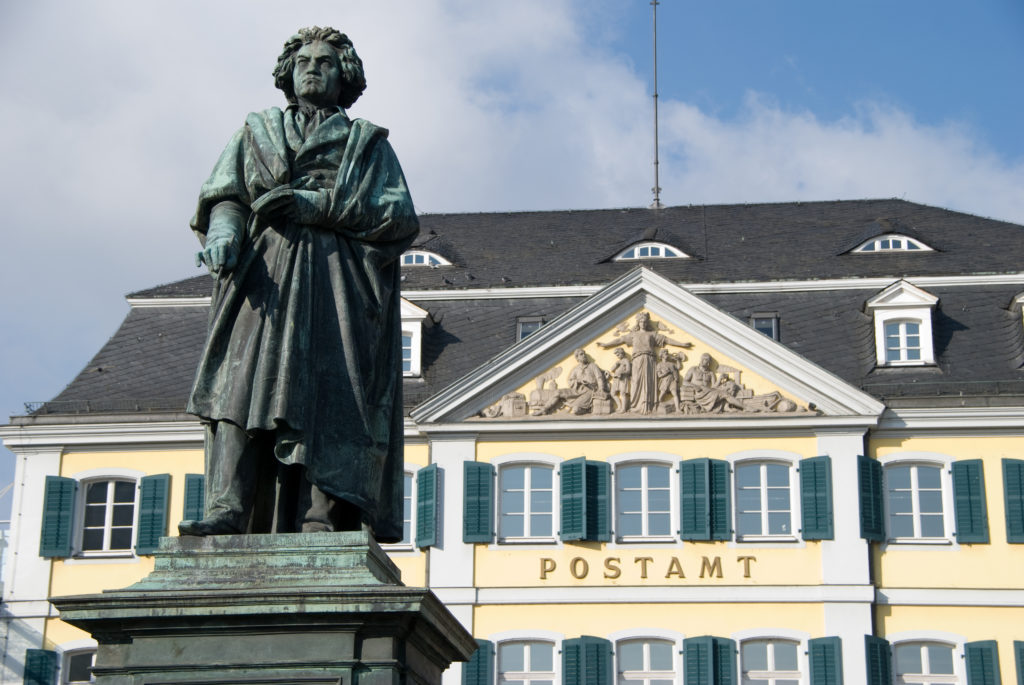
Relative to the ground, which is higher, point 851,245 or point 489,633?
point 851,245

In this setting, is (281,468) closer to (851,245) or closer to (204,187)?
(204,187)

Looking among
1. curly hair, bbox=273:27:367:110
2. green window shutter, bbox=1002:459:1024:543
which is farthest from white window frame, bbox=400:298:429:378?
curly hair, bbox=273:27:367:110

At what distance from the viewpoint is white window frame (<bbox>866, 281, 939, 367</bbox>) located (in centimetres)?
3045

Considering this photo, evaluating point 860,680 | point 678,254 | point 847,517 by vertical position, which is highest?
point 678,254

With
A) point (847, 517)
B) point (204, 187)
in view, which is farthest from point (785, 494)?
point (204, 187)

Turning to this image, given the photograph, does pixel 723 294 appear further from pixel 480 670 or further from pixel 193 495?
pixel 193 495

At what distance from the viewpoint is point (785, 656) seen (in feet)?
90.6

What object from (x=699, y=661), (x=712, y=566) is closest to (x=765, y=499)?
(x=712, y=566)

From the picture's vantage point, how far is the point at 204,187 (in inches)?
287

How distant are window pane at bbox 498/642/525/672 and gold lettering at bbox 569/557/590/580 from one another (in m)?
1.42

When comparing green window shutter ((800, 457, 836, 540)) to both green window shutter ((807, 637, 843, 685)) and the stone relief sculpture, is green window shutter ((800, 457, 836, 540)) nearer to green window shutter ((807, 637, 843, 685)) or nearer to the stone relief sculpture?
the stone relief sculpture

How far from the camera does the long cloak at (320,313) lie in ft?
22.5

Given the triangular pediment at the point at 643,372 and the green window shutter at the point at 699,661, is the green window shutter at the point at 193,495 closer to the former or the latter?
the triangular pediment at the point at 643,372

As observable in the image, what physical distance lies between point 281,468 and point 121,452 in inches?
952
